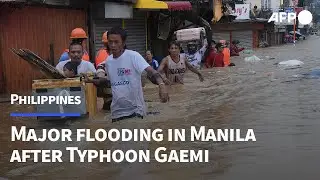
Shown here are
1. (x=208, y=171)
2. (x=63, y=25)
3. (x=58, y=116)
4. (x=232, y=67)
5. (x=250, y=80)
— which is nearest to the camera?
(x=208, y=171)

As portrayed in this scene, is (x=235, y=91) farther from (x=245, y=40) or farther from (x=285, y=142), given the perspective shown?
(x=245, y=40)

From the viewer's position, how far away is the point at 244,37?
115ft

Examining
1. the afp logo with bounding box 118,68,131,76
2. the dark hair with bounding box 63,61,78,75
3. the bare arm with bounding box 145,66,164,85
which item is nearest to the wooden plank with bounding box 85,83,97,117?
the dark hair with bounding box 63,61,78,75

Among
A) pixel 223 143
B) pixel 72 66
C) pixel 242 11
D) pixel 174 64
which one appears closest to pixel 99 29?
Answer: pixel 174 64

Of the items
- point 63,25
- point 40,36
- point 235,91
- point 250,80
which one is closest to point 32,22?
point 40,36

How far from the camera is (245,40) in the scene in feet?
116

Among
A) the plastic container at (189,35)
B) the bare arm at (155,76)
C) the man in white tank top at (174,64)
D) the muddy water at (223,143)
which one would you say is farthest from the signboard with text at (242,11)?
the bare arm at (155,76)

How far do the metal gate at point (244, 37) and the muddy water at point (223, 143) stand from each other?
838 inches

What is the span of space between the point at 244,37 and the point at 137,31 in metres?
19.0

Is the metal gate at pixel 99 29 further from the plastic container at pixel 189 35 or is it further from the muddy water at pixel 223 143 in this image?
the plastic container at pixel 189 35

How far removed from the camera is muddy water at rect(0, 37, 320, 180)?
5.01m

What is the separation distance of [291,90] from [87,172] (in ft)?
24.9

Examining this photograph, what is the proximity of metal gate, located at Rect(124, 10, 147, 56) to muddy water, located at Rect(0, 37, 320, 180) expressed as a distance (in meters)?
5.16

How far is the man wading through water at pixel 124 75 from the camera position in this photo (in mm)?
5133
